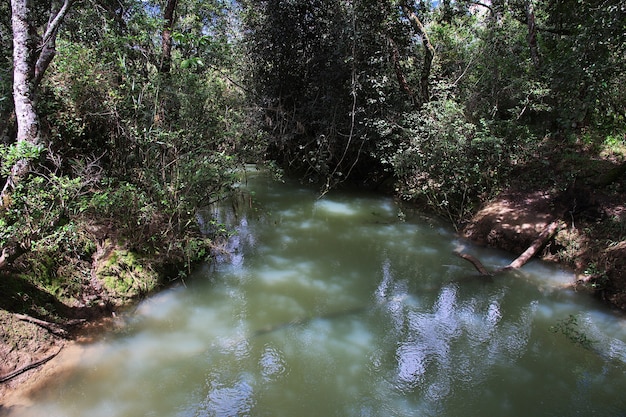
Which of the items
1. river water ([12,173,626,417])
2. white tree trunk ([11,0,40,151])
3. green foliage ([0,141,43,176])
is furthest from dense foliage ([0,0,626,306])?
river water ([12,173,626,417])

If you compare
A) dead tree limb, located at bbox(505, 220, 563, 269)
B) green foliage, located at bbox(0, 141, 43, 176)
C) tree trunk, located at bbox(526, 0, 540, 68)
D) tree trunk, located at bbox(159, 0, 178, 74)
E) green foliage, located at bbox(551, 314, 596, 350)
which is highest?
tree trunk, located at bbox(526, 0, 540, 68)

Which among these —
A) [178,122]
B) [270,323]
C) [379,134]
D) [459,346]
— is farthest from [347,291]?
[379,134]

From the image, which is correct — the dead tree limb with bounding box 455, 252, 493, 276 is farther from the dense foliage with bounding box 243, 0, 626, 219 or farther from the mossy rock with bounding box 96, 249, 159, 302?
the mossy rock with bounding box 96, 249, 159, 302

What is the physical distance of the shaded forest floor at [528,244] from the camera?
4.11 metres

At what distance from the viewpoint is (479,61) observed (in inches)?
379

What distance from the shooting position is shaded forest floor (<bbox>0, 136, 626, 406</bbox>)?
4.11 m

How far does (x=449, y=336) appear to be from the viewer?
4.96 m

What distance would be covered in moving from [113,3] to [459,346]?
25.9ft

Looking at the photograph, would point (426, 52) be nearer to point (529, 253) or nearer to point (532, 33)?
point (532, 33)

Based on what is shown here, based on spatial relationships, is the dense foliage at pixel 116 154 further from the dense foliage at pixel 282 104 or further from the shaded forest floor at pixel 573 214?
the shaded forest floor at pixel 573 214

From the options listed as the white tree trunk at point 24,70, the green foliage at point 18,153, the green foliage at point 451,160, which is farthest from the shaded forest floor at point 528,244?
the white tree trunk at point 24,70

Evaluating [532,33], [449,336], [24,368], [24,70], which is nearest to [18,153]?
[24,70]

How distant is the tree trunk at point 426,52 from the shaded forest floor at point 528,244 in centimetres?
310

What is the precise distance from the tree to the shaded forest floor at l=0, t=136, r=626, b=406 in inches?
52.9
